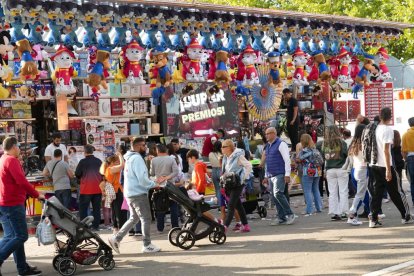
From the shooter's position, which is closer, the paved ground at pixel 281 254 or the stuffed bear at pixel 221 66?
the paved ground at pixel 281 254

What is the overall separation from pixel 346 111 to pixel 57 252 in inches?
637

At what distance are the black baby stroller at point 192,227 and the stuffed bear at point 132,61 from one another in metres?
3.59

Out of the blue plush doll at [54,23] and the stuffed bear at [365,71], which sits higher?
the blue plush doll at [54,23]

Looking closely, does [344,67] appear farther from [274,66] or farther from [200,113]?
[200,113]

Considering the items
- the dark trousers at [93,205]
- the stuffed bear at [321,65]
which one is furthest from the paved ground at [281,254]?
the stuffed bear at [321,65]

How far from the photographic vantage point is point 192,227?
42.8 feet

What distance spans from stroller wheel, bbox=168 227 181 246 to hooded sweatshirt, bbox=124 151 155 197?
106cm

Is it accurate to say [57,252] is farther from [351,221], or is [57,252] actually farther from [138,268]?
[351,221]

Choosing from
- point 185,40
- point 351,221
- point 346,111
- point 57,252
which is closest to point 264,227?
point 351,221

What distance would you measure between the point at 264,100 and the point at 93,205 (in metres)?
7.90

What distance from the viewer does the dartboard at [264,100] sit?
2294cm

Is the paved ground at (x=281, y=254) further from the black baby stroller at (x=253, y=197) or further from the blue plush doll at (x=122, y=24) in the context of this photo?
the blue plush doll at (x=122, y=24)

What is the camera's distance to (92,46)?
15.3 meters

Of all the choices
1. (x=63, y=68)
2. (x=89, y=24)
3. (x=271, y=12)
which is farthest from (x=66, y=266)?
(x=271, y=12)
